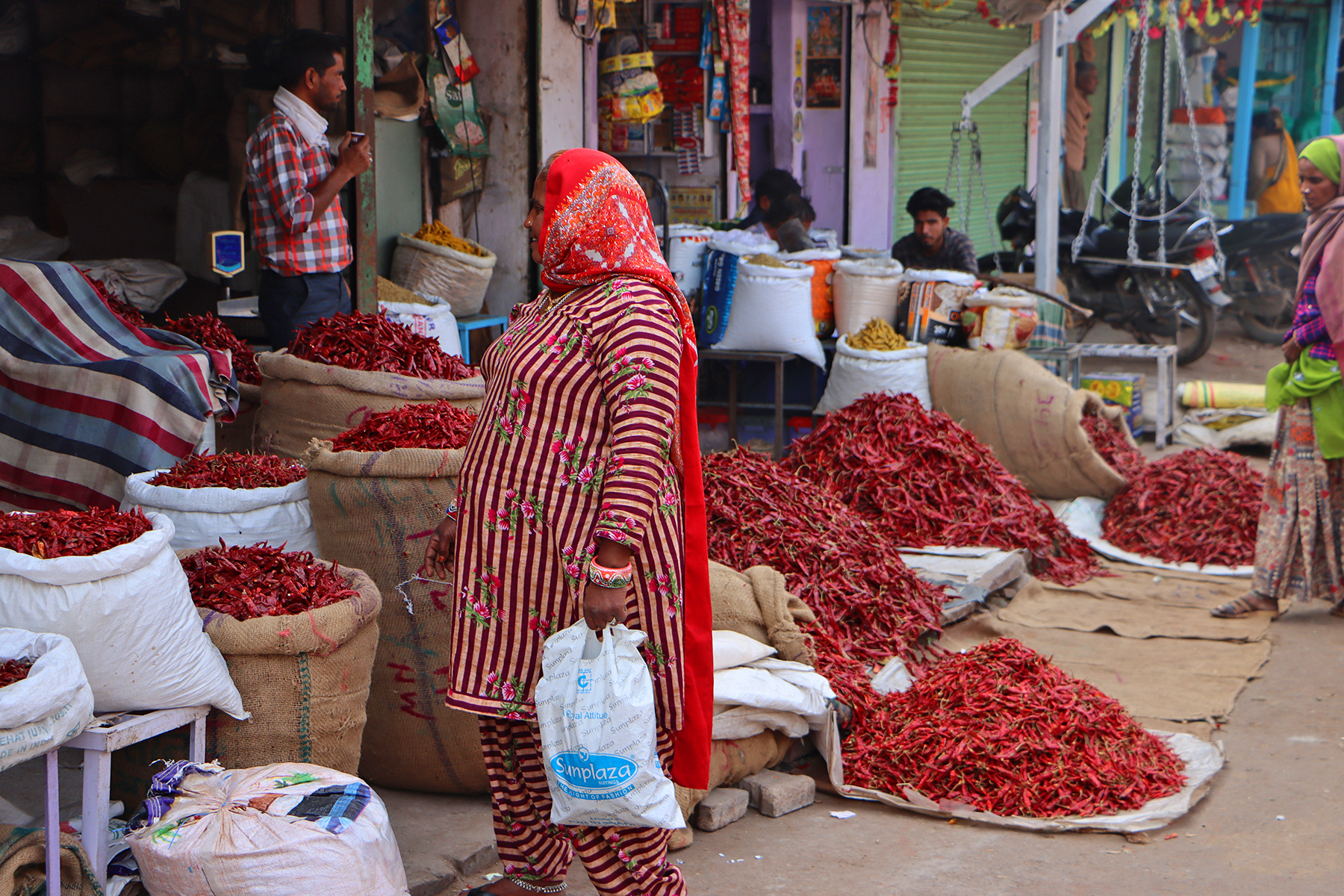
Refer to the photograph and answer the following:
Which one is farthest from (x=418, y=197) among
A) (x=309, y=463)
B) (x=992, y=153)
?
(x=992, y=153)

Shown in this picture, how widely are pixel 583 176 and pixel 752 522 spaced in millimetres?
2466

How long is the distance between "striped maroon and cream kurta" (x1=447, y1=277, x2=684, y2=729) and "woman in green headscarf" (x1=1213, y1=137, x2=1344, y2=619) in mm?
3681

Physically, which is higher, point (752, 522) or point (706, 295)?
point (706, 295)

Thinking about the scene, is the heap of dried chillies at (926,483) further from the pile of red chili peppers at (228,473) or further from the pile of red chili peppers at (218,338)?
the pile of red chili peppers at (228,473)

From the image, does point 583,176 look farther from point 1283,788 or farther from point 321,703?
point 1283,788

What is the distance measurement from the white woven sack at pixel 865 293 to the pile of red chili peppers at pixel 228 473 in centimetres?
455

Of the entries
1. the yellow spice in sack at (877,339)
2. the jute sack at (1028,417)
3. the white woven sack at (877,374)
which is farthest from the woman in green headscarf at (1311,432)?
the yellow spice in sack at (877,339)

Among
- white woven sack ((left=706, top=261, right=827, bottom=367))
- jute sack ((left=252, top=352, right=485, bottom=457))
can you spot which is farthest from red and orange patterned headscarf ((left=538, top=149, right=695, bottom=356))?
white woven sack ((left=706, top=261, right=827, bottom=367))

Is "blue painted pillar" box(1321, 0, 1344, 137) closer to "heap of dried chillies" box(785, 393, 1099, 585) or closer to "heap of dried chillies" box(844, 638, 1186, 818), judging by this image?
"heap of dried chillies" box(785, 393, 1099, 585)

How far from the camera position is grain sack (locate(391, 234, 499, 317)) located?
6.38 metres

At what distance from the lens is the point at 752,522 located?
4.82 meters

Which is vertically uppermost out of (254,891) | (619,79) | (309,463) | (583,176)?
(619,79)

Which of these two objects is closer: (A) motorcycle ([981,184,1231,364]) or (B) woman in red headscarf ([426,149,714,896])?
(B) woman in red headscarf ([426,149,714,896])

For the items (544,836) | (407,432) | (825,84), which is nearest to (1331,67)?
(825,84)
